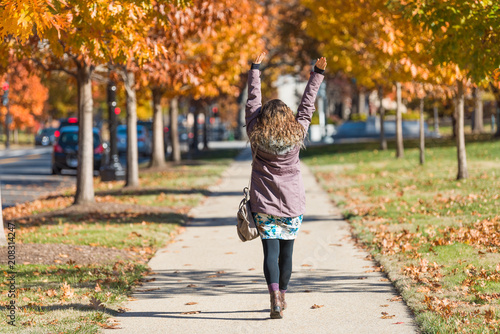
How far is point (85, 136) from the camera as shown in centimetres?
1334

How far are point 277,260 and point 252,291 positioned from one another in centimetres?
111

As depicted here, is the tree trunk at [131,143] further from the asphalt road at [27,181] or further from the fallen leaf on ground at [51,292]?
the fallen leaf on ground at [51,292]

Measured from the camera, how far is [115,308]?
6395 mm

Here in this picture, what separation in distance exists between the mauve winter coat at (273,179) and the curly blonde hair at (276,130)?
67mm

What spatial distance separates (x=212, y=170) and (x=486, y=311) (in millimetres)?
19320

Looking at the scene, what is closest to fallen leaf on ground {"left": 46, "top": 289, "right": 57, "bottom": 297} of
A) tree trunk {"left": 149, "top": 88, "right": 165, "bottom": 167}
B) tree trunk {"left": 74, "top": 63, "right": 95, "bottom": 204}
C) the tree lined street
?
the tree lined street

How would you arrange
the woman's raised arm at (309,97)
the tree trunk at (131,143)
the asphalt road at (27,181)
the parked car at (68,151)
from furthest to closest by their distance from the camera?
the parked car at (68,151)
the asphalt road at (27,181)
the tree trunk at (131,143)
the woman's raised arm at (309,97)

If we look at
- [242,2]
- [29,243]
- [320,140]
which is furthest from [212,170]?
[320,140]

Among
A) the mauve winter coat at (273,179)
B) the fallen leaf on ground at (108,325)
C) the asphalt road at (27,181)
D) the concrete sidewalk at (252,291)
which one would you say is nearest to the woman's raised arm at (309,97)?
the mauve winter coat at (273,179)

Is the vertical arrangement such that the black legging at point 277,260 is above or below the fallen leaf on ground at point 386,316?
above

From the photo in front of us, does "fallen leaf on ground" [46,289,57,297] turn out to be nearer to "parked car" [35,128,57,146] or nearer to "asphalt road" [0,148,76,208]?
"asphalt road" [0,148,76,208]

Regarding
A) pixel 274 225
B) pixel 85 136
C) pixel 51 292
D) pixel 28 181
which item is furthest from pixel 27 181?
pixel 274 225

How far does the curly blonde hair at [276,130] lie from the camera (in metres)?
5.77

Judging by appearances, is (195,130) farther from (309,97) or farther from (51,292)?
(309,97)
